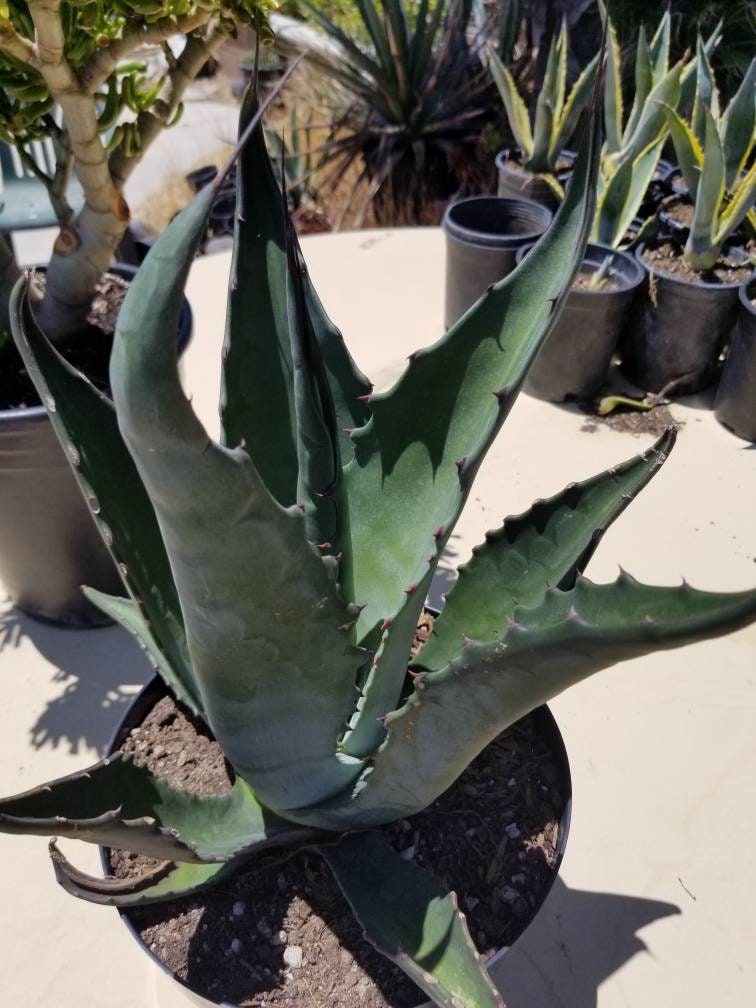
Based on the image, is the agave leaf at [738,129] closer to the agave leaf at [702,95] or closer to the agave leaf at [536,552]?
the agave leaf at [702,95]

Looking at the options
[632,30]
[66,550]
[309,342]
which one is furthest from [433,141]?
[309,342]

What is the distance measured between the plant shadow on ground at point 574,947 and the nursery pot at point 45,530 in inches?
29.9

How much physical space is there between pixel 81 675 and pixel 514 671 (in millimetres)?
930

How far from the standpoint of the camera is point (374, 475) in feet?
2.32

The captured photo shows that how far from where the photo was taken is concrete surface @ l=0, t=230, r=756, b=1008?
3.03 ft

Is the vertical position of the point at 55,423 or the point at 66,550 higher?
the point at 55,423

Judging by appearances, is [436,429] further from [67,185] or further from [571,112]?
[571,112]

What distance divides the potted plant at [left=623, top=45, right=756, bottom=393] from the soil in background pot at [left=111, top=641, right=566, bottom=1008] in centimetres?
128

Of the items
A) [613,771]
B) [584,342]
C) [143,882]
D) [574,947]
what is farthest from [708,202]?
[143,882]

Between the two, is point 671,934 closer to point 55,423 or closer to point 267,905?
point 267,905

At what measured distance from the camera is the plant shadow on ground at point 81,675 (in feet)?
3.81

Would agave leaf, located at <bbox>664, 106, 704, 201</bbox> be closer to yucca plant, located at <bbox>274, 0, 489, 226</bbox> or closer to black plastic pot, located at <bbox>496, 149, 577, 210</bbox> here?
black plastic pot, located at <bbox>496, 149, 577, 210</bbox>

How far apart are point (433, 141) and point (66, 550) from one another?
2.49 metres

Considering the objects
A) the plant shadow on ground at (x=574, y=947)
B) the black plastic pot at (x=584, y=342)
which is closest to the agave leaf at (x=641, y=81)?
the black plastic pot at (x=584, y=342)
